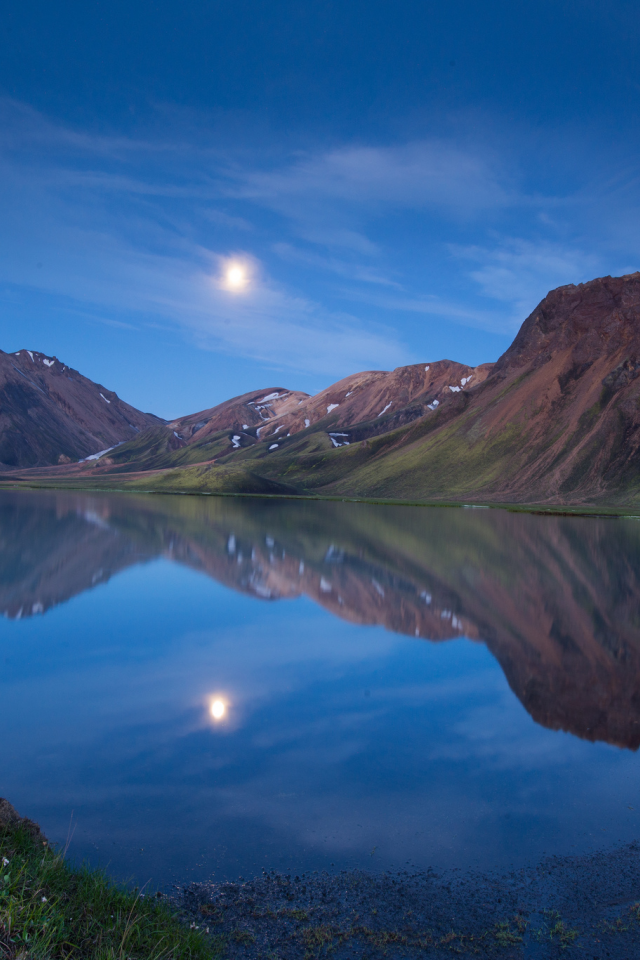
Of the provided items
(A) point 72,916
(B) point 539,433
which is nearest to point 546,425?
(B) point 539,433

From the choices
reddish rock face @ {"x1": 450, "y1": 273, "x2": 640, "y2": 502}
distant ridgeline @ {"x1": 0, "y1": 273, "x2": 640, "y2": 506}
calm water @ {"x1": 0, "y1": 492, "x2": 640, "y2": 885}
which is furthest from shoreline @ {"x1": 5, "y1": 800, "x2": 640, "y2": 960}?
reddish rock face @ {"x1": 450, "y1": 273, "x2": 640, "y2": 502}

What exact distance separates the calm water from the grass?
95 cm

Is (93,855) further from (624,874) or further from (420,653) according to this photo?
(420,653)

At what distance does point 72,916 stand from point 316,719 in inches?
270

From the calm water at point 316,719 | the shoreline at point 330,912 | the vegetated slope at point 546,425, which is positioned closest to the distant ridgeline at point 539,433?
the vegetated slope at point 546,425

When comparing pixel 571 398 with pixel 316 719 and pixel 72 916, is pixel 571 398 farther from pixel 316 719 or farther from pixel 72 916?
pixel 72 916

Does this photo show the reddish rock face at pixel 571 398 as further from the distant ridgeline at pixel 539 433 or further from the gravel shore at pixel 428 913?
the gravel shore at pixel 428 913

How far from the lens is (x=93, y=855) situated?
24.3 feet

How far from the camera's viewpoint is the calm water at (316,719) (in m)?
8.10

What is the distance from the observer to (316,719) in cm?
1209

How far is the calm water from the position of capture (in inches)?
319

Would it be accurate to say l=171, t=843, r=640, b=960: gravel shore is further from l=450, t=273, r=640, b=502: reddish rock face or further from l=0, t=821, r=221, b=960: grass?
l=450, t=273, r=640, b=502: reddish rock face

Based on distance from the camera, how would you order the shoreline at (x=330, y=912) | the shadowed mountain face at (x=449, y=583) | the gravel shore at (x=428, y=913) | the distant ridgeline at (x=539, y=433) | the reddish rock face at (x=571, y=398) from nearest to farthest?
the shoreline at (x=330, y=912), the gravel shore at (x=428, y=913), the shadowed mountain face at (x=449, y=583), the reddish rock face at (x=571, y=398), the distant ridgeline at (x=539, y=433)

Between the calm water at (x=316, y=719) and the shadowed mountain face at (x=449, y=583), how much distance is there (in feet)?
0.47
